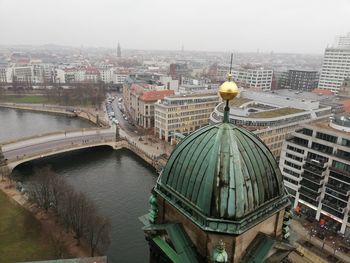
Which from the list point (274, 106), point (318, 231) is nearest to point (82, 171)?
point (318, 231)

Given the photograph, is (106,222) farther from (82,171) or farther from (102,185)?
(82,171)

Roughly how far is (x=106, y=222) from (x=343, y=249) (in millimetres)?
39112

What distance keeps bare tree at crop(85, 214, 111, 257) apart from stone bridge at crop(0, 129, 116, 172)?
37477mm

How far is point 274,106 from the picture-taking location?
10312 centimetres

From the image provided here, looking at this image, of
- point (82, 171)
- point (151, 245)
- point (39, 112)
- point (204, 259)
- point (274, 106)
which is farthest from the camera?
point (39, 112)

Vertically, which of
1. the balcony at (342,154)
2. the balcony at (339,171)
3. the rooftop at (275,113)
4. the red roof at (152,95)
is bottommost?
the balcony at (339,171)

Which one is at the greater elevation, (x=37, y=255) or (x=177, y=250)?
(x=177, y=250)

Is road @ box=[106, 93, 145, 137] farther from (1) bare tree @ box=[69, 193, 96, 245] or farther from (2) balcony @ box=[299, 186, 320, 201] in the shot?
(2) balcony @ box=[299, 186, 320, 201]

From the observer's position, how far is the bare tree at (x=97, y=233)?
48000 mm

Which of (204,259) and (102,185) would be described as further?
(102,185)

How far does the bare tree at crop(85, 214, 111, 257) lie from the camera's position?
48000 mm

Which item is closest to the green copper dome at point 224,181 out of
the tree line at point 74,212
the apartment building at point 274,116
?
the tree line at point 74,212

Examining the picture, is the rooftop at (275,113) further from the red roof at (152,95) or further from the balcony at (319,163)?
the red roof at (152,95)

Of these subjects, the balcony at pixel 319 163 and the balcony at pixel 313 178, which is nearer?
the balcony at pixel 319 163
